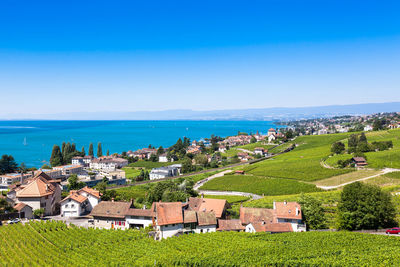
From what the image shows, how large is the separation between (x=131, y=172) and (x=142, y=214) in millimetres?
68383

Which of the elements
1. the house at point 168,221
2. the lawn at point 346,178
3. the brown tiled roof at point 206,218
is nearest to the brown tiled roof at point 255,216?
the brown tiled roof at point 206,218

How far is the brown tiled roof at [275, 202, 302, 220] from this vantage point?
113 ft

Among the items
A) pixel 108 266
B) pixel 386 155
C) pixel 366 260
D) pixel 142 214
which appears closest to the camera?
pixel 366 260

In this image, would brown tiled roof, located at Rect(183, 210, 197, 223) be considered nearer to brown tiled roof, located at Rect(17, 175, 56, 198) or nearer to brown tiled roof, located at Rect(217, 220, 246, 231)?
brown tiled roof, located at Rect(217, 220, 246, 231)

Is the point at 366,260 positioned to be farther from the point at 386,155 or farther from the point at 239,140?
the point at 239,140

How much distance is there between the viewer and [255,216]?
116ft

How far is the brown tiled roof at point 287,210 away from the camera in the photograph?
113 ft

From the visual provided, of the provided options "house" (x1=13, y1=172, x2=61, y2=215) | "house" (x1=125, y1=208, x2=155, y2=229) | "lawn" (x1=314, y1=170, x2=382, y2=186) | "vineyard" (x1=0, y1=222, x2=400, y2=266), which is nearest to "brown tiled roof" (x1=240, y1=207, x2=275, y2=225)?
"vineyard" (x1=0, y1=222, x2=400, y2=266)

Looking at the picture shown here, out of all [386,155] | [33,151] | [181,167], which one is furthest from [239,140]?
[33,151]

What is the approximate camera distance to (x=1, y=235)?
3056 centimetres

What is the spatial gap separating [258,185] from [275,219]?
28.1 metres

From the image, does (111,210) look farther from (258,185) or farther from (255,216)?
(258,185)

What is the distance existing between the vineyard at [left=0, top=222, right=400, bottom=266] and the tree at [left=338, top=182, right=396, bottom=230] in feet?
11.6

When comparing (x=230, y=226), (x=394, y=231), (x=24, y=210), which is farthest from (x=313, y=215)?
(x=24, y=210)
